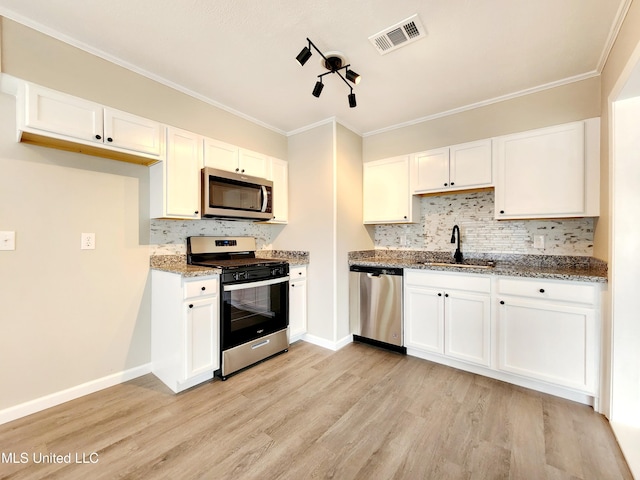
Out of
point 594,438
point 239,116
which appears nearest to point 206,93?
point 239,116

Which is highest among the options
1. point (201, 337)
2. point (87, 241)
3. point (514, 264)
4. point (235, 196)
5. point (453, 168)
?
point (453, 168)

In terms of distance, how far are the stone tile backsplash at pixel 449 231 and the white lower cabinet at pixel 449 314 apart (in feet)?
2.13

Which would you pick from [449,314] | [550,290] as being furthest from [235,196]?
[550,290]

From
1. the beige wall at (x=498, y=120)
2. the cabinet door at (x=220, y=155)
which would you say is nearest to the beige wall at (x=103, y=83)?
the cabinet door at (x=220, y=155)

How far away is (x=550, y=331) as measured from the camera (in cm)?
209

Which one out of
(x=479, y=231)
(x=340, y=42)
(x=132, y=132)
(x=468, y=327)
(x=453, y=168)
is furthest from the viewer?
(x=479, y=231)

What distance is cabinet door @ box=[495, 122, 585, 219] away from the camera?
2248 mm

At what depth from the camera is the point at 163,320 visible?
2311 mm

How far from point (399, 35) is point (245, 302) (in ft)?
7.72

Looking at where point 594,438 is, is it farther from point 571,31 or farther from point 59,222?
point 59,222

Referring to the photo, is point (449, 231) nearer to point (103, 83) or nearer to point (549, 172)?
point (549, 172)

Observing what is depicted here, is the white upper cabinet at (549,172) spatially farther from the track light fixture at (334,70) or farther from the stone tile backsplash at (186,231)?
the stone tile backsplash at (186,231)

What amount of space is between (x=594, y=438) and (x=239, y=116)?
374 cm

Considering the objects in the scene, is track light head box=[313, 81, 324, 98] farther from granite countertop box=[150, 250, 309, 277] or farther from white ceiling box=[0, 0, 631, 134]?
granite countertop box=[150, 250, 309, 277]
